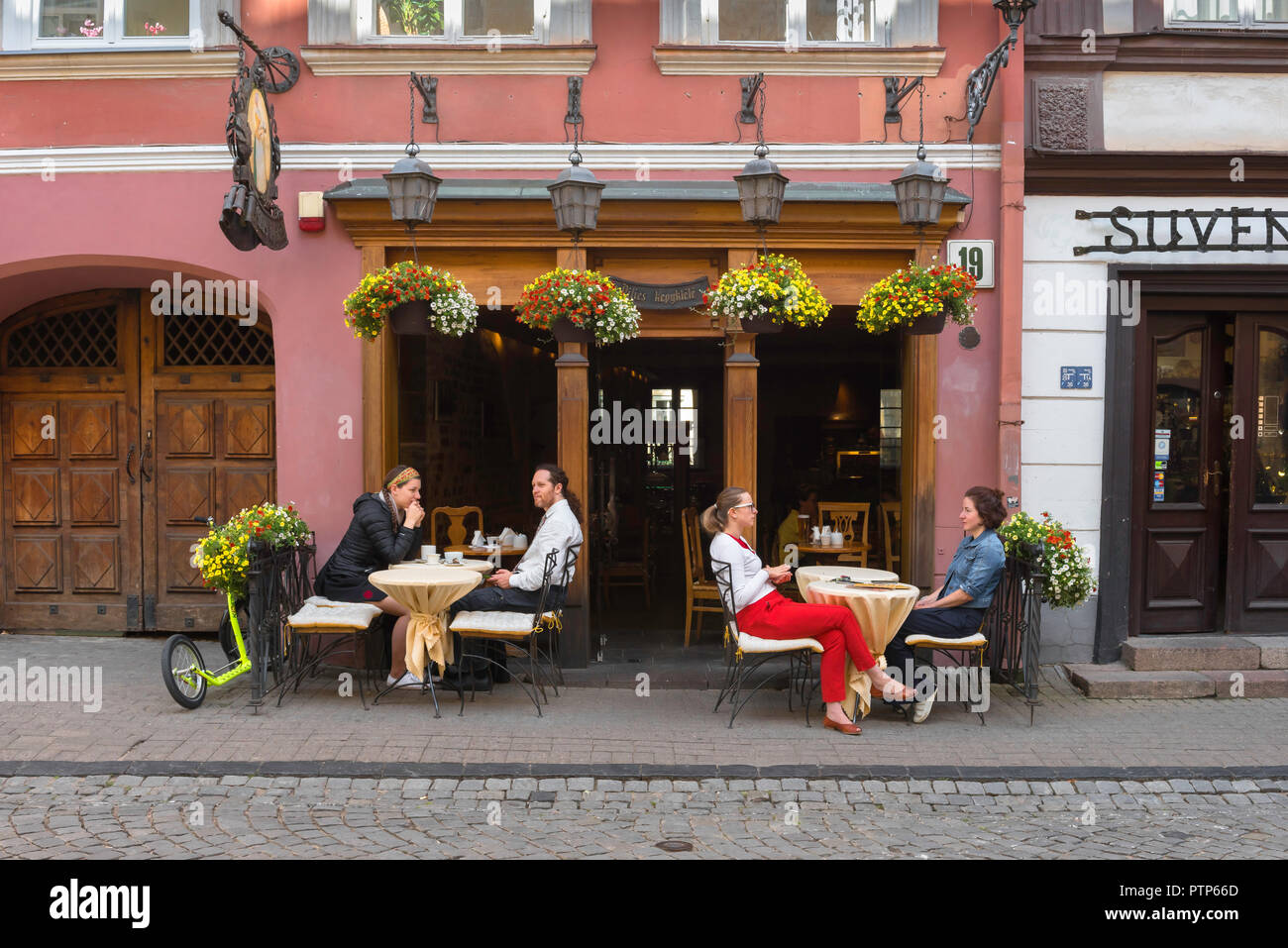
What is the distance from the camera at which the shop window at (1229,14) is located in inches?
332

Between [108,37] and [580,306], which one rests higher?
[108,37]

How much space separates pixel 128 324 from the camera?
365 inches

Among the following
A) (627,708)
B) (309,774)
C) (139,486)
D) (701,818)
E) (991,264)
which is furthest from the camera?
(139,486)

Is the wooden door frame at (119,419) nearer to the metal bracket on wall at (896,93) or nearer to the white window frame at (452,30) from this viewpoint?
the white window frame at (452,30)

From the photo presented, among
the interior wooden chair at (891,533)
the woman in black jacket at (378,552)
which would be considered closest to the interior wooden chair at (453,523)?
the woman in black jacket at (378,552)

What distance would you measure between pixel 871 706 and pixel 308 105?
19.9 ft

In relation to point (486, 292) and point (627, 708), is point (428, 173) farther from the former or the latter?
point (627, 708)

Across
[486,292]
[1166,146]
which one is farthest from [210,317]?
[1166,146]

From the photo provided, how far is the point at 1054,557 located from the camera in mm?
7352

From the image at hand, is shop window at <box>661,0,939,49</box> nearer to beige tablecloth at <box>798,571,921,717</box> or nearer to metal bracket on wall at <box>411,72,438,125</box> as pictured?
metal bracket on wall at <box>411,72,438,125</box>

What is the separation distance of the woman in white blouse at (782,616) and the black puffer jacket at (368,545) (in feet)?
6.92

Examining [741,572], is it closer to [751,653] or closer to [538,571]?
[751,653]

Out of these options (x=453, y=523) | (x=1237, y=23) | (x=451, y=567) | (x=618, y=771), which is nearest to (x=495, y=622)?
(x=451, y=567)

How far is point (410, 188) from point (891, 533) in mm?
5901
